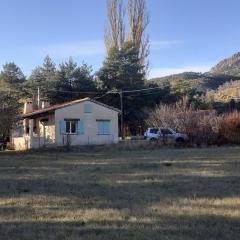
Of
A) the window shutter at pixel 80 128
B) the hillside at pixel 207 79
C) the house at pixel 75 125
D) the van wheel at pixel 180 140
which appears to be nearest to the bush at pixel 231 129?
the van wheel at pixel 180 140

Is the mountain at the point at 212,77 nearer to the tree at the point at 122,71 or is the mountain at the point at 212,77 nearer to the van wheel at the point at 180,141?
the tree at the point at 122,71

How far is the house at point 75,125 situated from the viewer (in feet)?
155

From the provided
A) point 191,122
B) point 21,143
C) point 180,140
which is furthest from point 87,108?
point 191,122

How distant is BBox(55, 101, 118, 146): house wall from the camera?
4734 cm

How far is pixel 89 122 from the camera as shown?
48.3 metres

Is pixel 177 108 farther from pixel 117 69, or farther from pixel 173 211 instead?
pixel 173 211

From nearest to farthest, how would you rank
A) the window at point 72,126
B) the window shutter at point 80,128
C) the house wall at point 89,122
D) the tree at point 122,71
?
the house wall at point 89,122 → the window at point 72,126 → the window shutter at point 80,128 → the tree at point 122,71

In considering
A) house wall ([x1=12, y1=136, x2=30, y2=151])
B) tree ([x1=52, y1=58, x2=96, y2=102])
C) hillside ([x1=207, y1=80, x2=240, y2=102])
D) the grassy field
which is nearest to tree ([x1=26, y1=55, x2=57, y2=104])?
tree ([x1=52, y1=58, x2=96, y2=102])

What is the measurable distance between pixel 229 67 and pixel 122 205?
153 meters

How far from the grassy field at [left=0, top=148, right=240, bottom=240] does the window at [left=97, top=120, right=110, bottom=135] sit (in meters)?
28.8

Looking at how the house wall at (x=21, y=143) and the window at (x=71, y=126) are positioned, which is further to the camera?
the house wall at (x=21, y=143)

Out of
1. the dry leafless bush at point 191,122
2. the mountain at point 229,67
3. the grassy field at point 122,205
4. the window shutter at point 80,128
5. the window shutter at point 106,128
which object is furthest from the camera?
the mountain at point 229,67

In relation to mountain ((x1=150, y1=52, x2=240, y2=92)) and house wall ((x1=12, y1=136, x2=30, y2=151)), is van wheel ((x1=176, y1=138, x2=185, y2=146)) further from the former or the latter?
Answer: mountain ((x1=150, y1=52, x2=240, y2=92))

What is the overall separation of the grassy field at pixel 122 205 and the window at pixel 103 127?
1133 inches
